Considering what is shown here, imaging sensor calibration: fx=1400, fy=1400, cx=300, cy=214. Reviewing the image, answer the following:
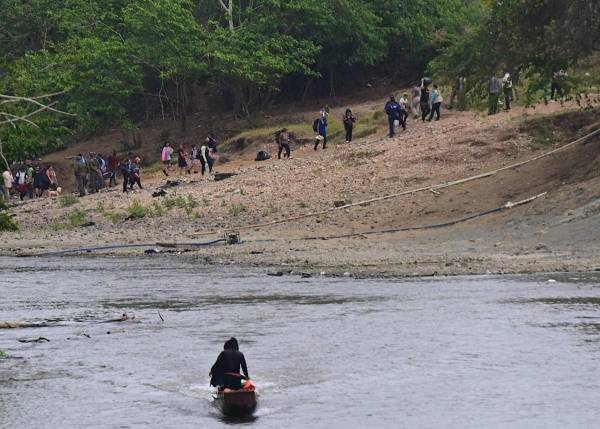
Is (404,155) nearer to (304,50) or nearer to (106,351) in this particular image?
(304,50)

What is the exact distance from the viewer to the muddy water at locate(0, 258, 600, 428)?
18453 millimetres

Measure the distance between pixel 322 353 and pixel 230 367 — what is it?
127 inches

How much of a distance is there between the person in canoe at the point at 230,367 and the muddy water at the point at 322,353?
472 mm

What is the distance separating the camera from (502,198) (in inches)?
1465

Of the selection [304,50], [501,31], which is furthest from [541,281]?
[304,50]

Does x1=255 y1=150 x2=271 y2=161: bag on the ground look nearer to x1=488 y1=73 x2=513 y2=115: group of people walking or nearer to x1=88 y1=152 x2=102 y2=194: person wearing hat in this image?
x1=88 y1=152 x2=102 y2=194: person wearing hat

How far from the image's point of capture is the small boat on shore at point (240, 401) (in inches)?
742

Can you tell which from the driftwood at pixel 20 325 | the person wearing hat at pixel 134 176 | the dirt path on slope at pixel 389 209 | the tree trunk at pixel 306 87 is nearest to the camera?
the driftwood at pixel 20 325

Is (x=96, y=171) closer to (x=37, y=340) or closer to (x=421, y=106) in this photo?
(x=421, y=106)

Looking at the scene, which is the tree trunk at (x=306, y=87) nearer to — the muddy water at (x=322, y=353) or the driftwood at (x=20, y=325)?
the muddy water at (x=322, y=353)

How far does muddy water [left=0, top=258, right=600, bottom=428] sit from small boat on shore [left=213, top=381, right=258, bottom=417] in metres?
0.17

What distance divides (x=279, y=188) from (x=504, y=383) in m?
24.8

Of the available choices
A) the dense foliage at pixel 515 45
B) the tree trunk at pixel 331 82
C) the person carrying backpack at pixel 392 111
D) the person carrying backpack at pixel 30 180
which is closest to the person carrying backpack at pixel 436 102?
the person carrying backpack at pixel 392 111

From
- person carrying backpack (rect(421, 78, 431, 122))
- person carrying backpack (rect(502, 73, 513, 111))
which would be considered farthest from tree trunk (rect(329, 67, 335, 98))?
person carrying backpack (rect(502, 73, 513, 111))
